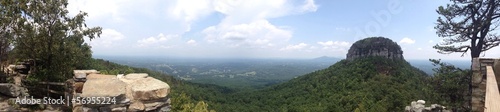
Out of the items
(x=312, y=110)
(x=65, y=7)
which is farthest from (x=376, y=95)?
(x=65, y=7)

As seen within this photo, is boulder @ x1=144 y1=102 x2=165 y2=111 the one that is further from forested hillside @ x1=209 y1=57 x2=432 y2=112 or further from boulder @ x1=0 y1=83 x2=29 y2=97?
forested hillside @ x1=209 y1=57 x2=432 y2=112

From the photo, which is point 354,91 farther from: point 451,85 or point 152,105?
point 152,105

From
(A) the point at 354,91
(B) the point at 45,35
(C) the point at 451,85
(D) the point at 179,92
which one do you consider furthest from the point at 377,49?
(B) the point at 45,35

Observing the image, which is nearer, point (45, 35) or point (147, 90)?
point (147, 90)

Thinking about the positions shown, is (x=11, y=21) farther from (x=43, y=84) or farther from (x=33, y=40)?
(x=43, y=84)

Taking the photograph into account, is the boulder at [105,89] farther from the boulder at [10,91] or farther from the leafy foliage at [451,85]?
the leafy foliage at [451,85]

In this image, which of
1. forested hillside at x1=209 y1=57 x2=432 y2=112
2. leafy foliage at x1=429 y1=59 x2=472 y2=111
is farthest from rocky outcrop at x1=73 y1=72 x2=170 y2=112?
forested hillside at x1=209 y1=57 x2=432 y2=112

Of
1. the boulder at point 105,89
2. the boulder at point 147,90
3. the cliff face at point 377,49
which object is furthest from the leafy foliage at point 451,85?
the cliff face at point 377,49
